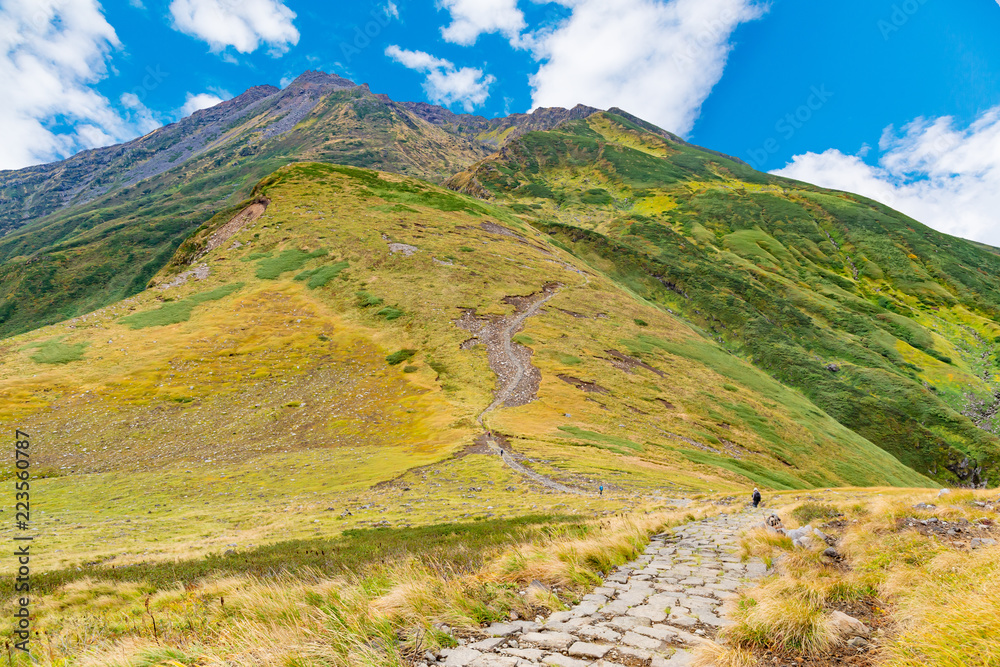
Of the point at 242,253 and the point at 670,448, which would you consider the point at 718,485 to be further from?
the point at 242,253

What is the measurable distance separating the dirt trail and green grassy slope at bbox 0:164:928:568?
3.06 feet

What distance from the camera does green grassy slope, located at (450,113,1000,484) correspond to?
3103 inches

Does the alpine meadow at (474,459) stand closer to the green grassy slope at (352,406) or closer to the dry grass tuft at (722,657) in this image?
the dry grass tuft at (722,657)

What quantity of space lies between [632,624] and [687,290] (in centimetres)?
11316

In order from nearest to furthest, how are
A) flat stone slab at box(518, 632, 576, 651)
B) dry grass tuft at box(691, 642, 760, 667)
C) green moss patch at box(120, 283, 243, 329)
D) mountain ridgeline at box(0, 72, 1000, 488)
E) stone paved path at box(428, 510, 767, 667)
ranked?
dry grass tuft at box(691, 642, 760, 667)
stone paved path at box(428, 510, 767, 667)
flat stone slab at box(518, 632, 576, 651)
green moss patch at box(120, 283, 243, 329)
mountain ridgeline at box(0, 72, 1000, 488)

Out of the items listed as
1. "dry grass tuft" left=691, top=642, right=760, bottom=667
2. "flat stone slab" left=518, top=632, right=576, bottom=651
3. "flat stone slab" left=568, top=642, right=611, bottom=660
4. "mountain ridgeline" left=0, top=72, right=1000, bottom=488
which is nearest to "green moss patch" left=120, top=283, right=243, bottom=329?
Answer: "mountain ridgeline" left=0, top=72, right=1000, bottom=488

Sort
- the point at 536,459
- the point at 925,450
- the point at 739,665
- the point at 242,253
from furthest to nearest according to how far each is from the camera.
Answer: the point at 925,450, the point at 242,253, the point at 536,459, the point at 739,665

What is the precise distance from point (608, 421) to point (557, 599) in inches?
1267

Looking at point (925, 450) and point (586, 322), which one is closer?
point (586, 322)

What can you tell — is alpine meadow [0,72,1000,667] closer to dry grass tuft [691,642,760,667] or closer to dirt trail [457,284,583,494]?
dry grass tuft [691,642,760,667]

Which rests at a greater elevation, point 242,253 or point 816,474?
point 242,253

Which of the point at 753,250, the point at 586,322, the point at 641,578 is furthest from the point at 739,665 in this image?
the point at 753,250

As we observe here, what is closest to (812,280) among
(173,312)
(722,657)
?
(173,312)

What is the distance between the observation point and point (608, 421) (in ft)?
121
